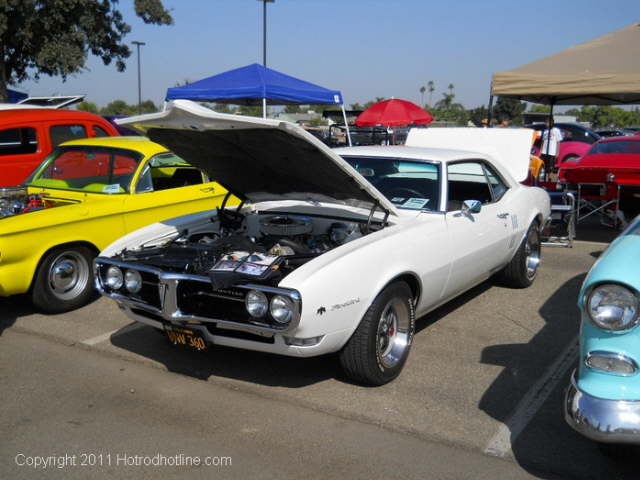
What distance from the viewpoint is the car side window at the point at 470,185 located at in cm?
570

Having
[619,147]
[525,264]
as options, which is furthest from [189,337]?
[619,147]

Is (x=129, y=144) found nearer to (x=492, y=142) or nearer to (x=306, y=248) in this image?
(x=306, y=248)

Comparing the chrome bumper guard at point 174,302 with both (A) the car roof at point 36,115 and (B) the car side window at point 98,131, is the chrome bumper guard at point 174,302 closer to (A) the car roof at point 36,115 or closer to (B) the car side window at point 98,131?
(A) the car roof at point 36,115

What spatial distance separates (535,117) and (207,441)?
35.1 m

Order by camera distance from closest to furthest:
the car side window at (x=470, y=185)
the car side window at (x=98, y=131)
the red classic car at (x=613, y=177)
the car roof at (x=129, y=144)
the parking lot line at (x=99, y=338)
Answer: the parking lot line at (x=99, y=338) → the car side window at (x=470, y=185) → the car roof at (x=129, y=144) → the red classic car at (x=613, y=177) → the car side window at (x=98, y=131)

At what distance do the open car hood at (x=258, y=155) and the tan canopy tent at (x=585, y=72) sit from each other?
17.9 feet

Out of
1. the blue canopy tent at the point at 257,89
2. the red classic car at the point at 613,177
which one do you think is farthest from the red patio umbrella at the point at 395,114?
the red classic car at the point at 613,177

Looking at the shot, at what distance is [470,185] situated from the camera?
5797 mm

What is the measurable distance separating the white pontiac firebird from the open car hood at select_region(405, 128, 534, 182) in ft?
8.13

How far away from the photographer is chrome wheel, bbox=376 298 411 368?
159 inches

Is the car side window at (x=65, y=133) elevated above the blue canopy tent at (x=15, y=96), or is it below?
below

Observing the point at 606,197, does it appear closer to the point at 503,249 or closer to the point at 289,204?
the point at 503,249

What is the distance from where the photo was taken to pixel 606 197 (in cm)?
868

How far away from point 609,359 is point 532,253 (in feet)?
12.9
